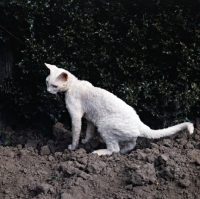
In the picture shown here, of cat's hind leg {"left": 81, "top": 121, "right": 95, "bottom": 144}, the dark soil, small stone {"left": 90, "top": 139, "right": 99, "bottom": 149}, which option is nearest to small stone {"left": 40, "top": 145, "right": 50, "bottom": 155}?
the dark soil

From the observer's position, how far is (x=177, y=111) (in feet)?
18.7

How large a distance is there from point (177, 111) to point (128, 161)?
1432 mm

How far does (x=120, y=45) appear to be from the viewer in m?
5.66

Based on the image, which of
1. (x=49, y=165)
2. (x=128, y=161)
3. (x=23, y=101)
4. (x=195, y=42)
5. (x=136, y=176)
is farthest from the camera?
(x=23, y=101)

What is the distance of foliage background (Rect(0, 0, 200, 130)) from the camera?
5527 millimetres

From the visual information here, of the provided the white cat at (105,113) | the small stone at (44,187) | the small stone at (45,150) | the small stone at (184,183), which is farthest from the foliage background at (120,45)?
the small stone at (44,187)

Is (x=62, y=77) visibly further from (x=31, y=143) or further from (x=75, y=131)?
(x=31, y=143)

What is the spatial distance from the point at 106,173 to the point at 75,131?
97cm

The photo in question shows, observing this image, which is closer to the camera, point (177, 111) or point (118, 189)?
point (118, 189)

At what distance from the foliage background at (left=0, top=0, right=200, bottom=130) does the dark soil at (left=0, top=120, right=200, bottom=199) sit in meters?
0.72

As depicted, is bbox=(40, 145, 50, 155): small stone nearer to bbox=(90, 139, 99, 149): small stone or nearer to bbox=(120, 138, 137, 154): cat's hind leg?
bbox=(90, 139, 99, 149): small stone

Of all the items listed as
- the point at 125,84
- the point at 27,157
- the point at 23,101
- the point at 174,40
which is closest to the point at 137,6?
the point at 174,40

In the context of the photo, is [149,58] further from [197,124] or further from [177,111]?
[197,124]

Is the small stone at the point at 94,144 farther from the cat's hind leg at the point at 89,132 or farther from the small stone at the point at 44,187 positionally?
the small stone at the point at 44,187
